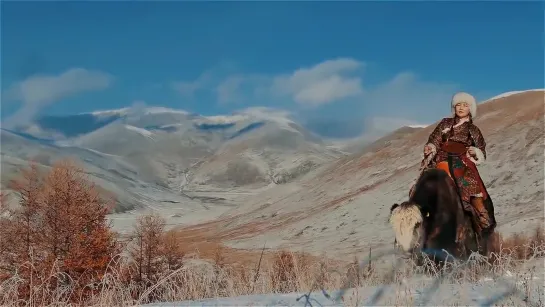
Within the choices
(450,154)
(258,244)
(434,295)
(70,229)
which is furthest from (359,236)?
(434,295)

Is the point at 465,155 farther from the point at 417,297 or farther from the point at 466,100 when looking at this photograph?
the point at 417,297

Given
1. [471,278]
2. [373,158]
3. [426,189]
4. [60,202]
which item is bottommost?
[471,278]

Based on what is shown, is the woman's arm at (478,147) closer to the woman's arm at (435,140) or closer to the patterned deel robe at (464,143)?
the patterned deel robe at (464,143)

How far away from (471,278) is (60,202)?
1660 cm

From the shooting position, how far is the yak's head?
26.7 feet

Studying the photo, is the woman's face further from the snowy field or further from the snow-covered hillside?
the snow-covered hillside

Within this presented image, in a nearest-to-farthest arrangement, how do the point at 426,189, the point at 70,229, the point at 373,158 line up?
1. the point at 426,189
2. the point at 70,229
3. the point at 373,158

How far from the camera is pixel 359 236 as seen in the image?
3991 cm

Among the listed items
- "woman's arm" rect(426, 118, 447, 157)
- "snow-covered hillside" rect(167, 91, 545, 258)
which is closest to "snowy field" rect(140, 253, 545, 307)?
"woman's arm" rect(426, 118, 447, 157)

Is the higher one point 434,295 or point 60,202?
point 60,202

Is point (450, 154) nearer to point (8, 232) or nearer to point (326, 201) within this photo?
point (8, 232)

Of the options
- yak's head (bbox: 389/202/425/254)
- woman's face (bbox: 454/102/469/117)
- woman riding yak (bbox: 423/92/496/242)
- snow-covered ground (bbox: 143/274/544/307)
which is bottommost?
snow-covered ground (bbox: 143/274/544/307)

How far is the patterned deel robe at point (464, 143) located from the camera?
29.9 feet

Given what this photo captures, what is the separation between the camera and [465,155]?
9.33 m
